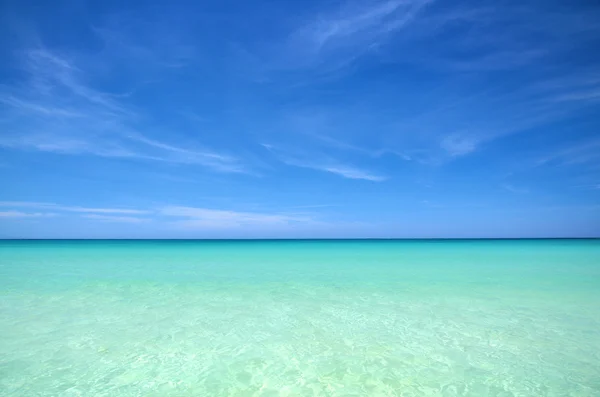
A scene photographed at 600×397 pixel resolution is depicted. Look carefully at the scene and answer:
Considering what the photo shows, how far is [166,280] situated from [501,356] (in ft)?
35.3

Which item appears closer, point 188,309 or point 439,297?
point 188,309

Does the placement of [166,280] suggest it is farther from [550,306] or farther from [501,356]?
[550,306]

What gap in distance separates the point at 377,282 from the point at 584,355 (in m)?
6.55

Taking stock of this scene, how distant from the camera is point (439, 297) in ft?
27.4

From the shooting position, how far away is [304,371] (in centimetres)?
407

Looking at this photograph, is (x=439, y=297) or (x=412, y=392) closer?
(x=412, y=392)

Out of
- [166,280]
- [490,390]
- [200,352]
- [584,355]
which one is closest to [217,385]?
[200,352]

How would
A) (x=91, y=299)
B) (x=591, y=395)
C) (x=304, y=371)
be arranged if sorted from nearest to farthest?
1. (x=591, y=395)
2. (x=304, y=371)
3. (x=91, y=299)

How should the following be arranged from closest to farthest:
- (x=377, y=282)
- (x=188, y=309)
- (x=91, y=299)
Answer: (x=188, y=309) < (x=91, y=299) < (x=377, y=282)

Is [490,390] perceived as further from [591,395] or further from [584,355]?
[584,355]

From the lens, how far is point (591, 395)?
3.53m

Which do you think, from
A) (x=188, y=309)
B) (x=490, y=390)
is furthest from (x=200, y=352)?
(x=490, y=390)

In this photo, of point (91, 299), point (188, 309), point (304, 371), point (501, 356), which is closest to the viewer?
point (304, 371)

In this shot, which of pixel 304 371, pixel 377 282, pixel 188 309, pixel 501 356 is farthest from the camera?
pixel 377 282
